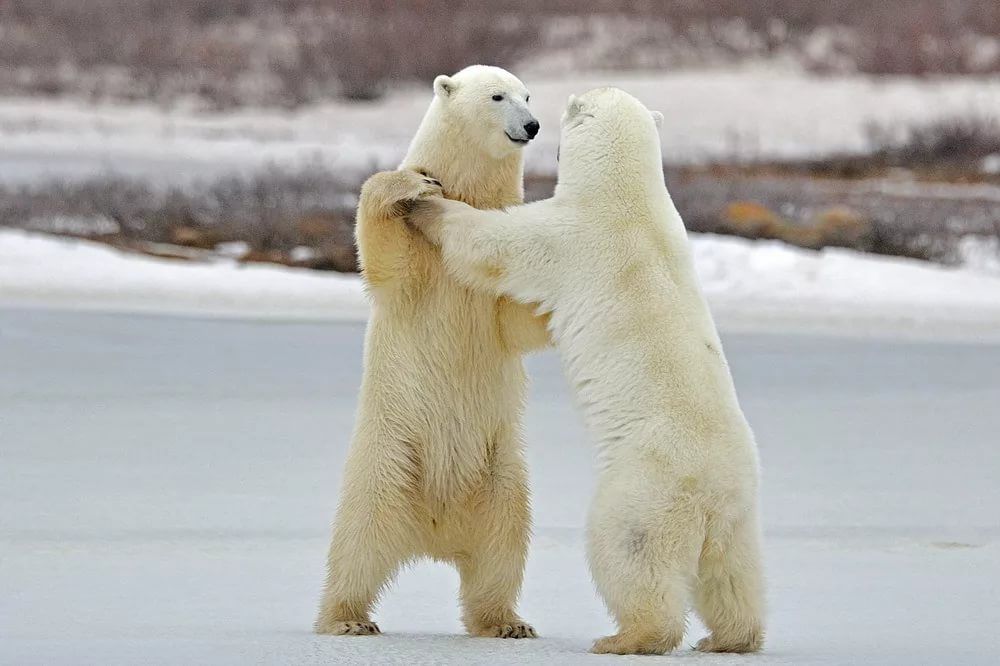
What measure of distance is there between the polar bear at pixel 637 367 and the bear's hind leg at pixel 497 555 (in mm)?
365

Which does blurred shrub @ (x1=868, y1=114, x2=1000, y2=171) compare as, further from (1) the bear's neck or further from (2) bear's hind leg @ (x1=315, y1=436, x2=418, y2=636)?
(2) bear's hind leg @ (x1=315, y1=436, x2=418, y2=636)

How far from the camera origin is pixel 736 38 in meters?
16.9

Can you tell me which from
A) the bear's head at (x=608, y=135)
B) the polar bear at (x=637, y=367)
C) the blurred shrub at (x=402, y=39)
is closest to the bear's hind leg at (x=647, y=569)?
the polar bear at (x=637, y=367)

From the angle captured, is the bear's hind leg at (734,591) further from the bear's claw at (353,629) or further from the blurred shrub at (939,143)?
the blurred shrub at (939,143)

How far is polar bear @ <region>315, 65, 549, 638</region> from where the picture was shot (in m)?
3.14

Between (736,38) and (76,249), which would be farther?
(736,38)

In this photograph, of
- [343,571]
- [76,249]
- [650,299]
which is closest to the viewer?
[650,299]

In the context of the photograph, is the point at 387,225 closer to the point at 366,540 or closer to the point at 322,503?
the point at 366,540

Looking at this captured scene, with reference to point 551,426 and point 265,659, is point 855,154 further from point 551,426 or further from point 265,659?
point 265,659

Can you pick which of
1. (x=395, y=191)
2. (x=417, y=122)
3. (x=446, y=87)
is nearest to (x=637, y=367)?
(x=395, y=191)

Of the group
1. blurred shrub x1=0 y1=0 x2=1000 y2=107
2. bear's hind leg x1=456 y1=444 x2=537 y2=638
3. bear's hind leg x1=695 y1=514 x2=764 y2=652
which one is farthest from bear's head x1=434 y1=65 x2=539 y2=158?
blurred shrub x1=0 y1=0 x2=1000 y2=107

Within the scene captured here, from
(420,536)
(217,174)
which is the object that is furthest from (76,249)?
(420,536)

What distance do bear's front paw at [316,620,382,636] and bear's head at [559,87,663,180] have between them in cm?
98

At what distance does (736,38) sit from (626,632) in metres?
14.8
